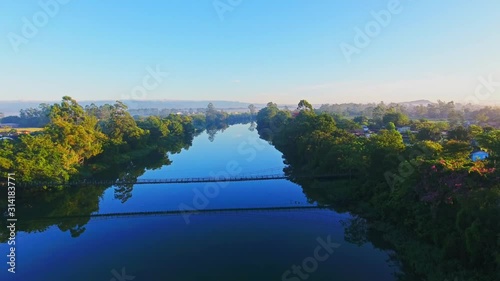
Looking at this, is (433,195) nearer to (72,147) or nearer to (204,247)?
(204,247)

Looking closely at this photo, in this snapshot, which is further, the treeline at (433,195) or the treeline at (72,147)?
the treeline at (72,147)

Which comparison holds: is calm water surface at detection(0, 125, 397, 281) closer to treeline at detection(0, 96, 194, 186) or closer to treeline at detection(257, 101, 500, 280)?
treeline at detection(257, 101, 500, 280)

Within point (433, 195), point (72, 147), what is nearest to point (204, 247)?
point (433, 195)

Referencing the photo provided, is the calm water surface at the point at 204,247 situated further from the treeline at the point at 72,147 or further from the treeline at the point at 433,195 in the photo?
the treeline at the point at 72,147

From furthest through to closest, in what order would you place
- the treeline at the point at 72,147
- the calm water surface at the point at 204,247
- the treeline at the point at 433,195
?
the treeline at the point at 72,147
the calm water surface at the point at 204,247
the treeline at the point at 433,195

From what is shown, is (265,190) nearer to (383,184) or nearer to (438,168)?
(383,184)

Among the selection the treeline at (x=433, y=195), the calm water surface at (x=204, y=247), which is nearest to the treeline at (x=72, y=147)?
the calm water surface at (x=204, y=247)
